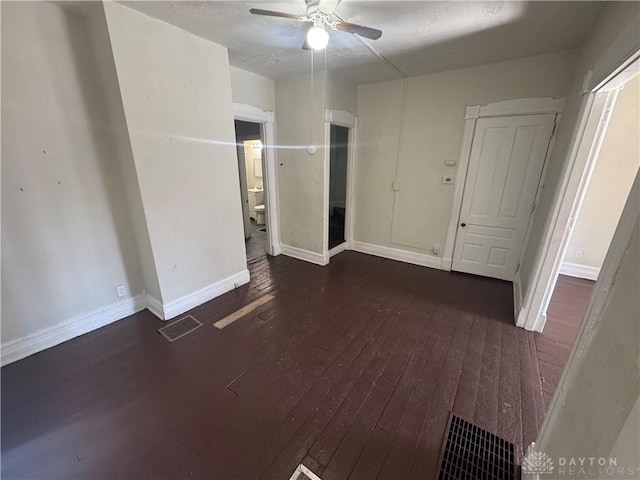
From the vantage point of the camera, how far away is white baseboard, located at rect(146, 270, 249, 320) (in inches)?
100

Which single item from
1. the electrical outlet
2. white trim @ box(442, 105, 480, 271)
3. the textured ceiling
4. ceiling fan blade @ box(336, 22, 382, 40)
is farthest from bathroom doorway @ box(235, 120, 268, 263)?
white trim @ box(442, 105, 480, 271)

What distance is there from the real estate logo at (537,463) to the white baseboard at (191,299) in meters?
2.80

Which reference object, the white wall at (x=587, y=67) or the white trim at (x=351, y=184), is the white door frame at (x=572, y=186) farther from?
the white trim at (x=351, y=184)

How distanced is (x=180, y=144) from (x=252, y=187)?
5.04 meters

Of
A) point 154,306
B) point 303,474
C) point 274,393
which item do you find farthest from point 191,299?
point 303,474

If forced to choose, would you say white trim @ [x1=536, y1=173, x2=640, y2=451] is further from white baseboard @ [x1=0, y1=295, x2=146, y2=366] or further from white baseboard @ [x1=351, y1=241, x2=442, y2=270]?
white baseboard @ [x1=0, y1=295, x2=146, y2=366]

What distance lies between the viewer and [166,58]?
2158 millimetres

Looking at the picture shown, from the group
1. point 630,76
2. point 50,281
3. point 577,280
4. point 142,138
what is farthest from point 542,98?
point 50,281

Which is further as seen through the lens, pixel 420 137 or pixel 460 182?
pixel 420 137

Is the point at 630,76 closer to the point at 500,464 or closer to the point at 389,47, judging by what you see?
the point at 389,47

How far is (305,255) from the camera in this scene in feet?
13.2

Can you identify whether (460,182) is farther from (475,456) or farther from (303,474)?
(303,474)

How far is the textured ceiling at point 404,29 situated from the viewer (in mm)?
1842

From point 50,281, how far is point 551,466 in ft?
11.1
